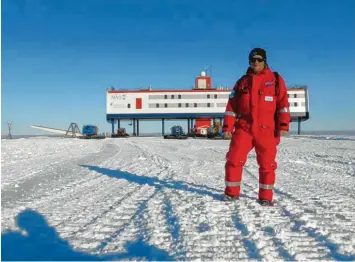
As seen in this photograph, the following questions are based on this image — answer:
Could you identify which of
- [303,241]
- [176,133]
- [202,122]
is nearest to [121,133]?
[202,122]

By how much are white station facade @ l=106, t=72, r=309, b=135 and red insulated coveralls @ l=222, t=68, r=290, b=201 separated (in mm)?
45066

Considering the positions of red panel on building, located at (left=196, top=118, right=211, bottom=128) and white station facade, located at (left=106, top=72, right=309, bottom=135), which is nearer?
white station facade, located at (left=106, top=72, right=309, bottom=135)

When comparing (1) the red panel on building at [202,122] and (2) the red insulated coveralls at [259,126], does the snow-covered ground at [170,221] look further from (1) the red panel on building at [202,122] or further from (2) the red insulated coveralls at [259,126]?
(1) the red panel on building at [202,122]

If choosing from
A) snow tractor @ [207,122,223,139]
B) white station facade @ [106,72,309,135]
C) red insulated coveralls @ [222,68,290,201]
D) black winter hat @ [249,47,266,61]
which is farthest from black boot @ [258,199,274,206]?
white station facade @ [106,72,309,135]

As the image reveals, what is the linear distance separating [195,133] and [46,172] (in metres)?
37.8

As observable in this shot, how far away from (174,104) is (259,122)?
4618 centimetres

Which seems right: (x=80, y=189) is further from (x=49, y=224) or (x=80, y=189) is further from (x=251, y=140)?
(x=251, y=140)

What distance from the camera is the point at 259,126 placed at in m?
3.64

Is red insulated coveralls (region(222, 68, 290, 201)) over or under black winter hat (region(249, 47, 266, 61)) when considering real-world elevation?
under

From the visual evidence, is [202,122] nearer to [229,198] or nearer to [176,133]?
[176,133]

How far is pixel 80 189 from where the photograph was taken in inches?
171

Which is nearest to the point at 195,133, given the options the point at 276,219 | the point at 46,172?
the point at 46,172

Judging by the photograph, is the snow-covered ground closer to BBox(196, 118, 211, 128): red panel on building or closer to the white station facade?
the white station facade

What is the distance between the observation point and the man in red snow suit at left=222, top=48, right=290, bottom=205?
364 cm
